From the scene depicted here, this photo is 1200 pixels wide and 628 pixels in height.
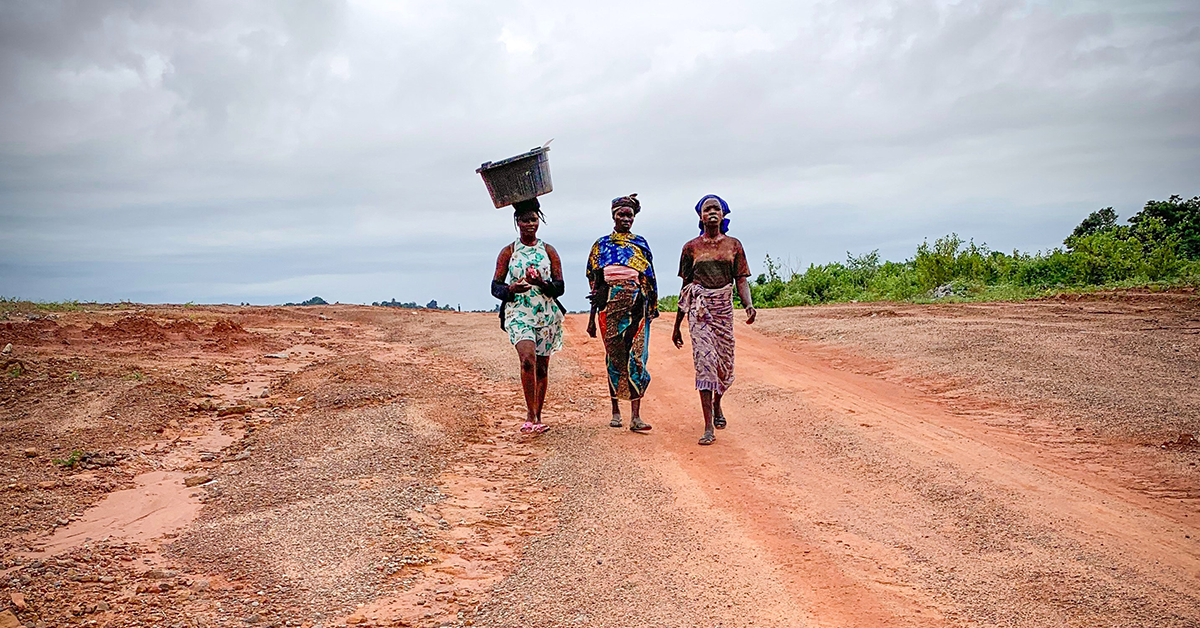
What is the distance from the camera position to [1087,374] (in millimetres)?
8094

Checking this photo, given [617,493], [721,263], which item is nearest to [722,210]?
[721,263]

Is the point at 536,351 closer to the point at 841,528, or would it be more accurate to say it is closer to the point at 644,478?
the point at 644,478

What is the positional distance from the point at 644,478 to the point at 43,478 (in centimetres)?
418

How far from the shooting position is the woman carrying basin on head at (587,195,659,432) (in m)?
7.29

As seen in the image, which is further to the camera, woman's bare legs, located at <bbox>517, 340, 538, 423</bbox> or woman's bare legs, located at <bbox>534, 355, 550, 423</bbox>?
woman's bare legs, located at <bbox>534, 355, 550, 423</bbox>

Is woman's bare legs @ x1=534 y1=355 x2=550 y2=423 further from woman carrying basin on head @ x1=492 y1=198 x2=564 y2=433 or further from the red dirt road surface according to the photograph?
the red dirt road surface

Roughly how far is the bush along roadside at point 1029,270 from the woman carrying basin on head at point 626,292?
10928 mm

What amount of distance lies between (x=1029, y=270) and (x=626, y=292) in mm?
14188

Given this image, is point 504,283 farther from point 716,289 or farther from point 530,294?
point 716,289

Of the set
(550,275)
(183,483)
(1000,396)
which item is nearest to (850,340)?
(1000,396)

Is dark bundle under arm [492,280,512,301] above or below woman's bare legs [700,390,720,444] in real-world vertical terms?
above

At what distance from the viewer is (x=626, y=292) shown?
7.28 meters

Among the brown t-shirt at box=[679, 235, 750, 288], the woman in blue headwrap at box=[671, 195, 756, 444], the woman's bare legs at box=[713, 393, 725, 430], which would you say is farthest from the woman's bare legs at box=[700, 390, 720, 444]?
the brown t-shirt at box=[679, 235, 750, 288]

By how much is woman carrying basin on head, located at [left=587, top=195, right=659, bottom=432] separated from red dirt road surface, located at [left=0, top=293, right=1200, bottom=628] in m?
0.64
